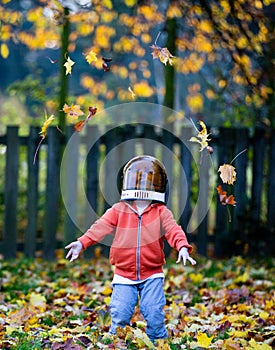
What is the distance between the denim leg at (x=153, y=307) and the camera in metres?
3.73

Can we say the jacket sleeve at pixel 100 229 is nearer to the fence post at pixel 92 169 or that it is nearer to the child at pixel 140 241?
the child at pixel 140 241

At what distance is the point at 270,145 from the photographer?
755cm

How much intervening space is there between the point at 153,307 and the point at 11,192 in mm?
3853

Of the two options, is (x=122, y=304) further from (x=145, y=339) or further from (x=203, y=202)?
(x=203, y=202)

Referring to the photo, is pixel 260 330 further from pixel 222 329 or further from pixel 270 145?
pixel 270 145

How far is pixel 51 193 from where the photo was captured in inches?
283

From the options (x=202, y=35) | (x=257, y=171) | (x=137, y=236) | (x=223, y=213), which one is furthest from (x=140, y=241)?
(x=202, y=35)

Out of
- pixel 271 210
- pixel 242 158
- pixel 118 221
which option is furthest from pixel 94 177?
pixel 118 221

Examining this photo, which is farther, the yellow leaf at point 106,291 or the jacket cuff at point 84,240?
the yellow leaf at point 106,291

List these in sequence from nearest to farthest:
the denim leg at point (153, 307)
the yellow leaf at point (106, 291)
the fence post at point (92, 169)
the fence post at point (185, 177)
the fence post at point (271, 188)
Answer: the denim leg at point (153, 307), the yellow leaf at point (106, 291), the fence post at point (92, 169), the fence post at point (185, 177), the fence post at point (271, 188)

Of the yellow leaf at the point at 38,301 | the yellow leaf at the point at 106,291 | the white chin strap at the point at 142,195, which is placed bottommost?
the yellow leaf at the point at 38,301

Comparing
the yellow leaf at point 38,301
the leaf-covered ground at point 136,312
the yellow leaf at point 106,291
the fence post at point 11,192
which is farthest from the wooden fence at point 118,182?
the yellow leaf at point 38,301

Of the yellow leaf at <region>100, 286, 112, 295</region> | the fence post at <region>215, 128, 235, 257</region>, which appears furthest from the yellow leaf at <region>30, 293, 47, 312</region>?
the fence post at <region>215, 128, 235, 257</region>

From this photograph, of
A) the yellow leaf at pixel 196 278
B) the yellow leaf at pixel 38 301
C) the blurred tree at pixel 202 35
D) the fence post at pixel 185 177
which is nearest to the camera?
the yellow leaf at pixel 38 301
